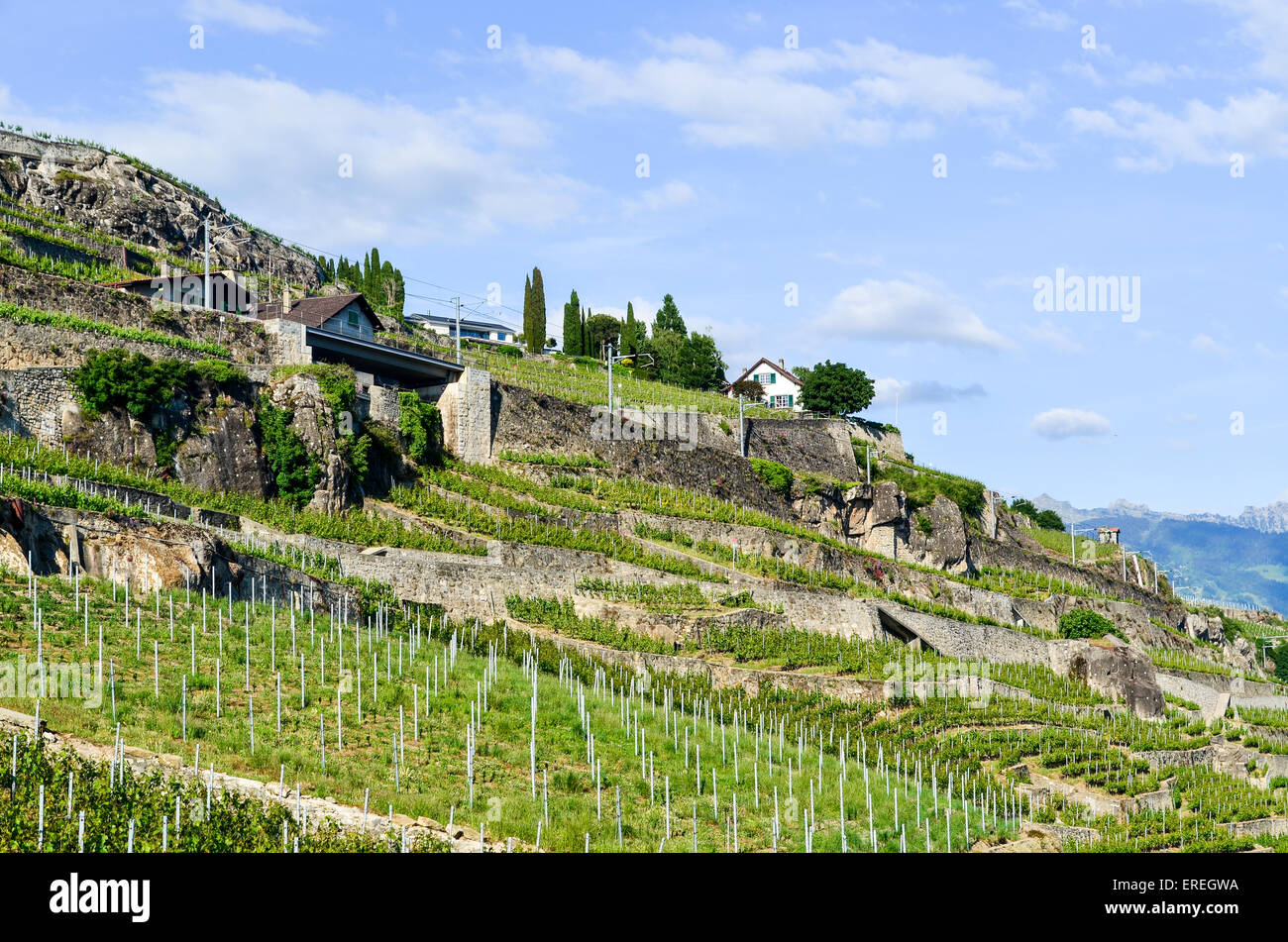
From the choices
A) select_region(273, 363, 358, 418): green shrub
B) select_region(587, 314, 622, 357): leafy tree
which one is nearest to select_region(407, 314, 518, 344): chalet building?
select_region(587, 314, 622, 357): leafy tree

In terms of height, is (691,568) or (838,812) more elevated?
(691,568)

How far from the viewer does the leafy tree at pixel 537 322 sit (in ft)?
283

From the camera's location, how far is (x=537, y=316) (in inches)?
3420

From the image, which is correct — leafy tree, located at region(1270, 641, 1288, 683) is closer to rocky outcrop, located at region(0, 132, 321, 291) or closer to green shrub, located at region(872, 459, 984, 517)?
green shrub, located at region(872, 459, 984, 517)

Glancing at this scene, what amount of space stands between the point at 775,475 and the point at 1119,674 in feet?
64.6

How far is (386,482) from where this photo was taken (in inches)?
1847

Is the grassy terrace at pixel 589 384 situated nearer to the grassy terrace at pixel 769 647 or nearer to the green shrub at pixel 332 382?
the green shrub at pixel 332 382

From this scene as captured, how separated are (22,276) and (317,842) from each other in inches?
1303

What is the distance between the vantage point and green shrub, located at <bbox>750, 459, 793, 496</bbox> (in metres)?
61.6

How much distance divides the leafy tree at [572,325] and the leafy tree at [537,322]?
3995mm

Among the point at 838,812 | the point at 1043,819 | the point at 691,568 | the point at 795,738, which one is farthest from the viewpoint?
the point at 691,568

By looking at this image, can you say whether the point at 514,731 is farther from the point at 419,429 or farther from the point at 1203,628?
the point at 1203,628
